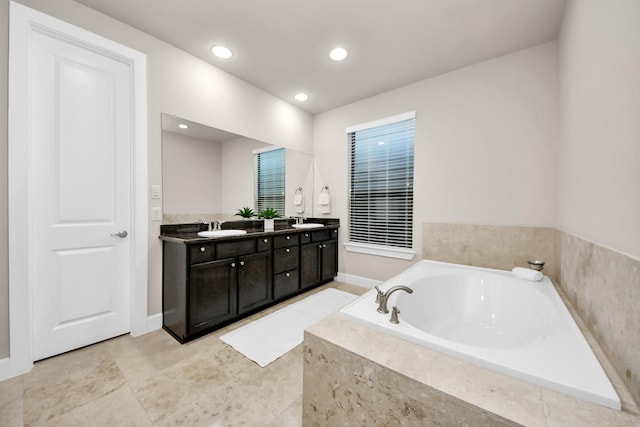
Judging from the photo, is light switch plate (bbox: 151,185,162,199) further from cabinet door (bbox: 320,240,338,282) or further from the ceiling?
cabinet door (bbox: 320,240,338,282)

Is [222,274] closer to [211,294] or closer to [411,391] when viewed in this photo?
[211,294]

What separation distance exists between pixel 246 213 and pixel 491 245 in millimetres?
2588

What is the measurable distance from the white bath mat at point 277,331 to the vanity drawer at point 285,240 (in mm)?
649

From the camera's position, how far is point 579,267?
134 centimetres

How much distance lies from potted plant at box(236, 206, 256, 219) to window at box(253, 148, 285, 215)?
9 cm

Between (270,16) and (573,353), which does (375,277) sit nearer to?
(573,353)

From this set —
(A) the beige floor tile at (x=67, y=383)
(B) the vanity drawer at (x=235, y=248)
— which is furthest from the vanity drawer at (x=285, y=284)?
(A) the beige floor tile at (x=67, y=383)

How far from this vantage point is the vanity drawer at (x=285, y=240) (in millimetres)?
2588

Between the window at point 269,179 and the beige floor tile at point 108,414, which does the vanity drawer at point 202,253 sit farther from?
the window at point 269,179

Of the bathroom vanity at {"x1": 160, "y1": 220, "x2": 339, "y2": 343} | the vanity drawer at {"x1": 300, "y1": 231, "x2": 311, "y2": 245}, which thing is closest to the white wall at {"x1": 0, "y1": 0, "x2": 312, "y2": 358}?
the bathroom vanity at {"x1": 160, "y1": 220, "x2": 339, "y2": 343}

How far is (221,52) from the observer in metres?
2.27

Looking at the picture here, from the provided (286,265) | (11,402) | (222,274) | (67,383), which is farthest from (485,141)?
(11,402)

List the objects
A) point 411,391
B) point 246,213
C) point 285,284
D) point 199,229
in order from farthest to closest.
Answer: point 246,213
point 285,284
point 199,229
point 411,391

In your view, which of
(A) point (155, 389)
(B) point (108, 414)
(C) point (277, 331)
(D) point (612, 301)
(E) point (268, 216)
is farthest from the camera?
(E) point (268, 216)
